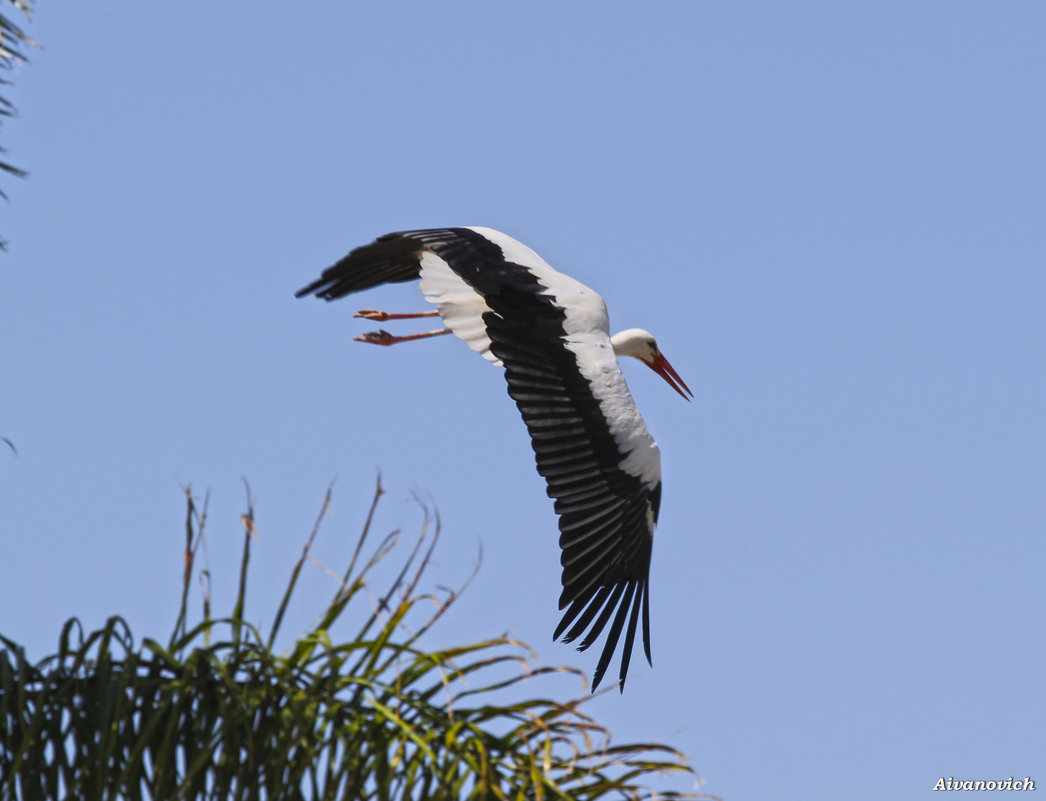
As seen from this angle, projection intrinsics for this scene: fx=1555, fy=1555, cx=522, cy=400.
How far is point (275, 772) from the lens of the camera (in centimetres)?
452

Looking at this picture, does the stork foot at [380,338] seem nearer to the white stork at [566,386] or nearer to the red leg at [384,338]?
the red leg at [384,338]

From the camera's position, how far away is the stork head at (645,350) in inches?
520

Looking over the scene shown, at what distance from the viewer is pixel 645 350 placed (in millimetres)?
13281

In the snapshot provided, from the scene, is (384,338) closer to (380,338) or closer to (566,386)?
(380,338)

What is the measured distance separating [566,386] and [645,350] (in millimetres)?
3531

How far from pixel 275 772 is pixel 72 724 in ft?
2.19

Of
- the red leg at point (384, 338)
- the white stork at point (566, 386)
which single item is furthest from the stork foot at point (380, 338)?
the white stork at point (566, 386)

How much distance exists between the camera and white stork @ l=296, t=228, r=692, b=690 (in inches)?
359

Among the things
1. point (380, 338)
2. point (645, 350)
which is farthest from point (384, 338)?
point (645, 350)

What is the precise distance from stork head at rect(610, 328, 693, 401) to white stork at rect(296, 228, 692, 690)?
2.06m

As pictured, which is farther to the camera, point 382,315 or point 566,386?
point 382,315

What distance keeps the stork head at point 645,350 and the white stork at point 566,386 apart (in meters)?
2.06

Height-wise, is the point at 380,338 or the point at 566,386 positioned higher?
the point at 380,338

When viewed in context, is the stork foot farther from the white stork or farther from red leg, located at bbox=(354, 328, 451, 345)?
the white stork
